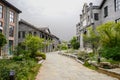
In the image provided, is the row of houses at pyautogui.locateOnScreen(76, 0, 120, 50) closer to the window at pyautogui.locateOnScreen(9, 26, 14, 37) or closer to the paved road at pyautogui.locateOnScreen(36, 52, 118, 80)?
the paved road at pyautogui.locateOnScreen(36, 52, 118, 80)

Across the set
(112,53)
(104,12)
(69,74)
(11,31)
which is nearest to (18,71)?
(69,74)

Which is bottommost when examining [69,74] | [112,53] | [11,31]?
[69,74]

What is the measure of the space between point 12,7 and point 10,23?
2794mm

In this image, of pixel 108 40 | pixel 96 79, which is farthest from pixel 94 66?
pixel 96 79

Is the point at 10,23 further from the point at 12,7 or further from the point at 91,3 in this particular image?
the point at 91,3

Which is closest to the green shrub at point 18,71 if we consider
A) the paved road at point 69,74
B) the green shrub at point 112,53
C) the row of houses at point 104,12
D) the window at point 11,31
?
the paved road at point 69,74

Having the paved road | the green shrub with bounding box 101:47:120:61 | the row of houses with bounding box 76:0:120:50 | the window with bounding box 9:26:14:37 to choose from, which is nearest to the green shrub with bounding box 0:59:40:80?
→ the paved road

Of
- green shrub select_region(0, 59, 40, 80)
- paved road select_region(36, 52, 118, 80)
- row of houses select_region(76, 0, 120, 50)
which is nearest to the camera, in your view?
green shrub select_region(0, 59, 40, 80)

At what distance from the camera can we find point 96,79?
12.3m

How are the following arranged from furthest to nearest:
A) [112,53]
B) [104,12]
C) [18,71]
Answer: [104,12], [112,53], [18,71]

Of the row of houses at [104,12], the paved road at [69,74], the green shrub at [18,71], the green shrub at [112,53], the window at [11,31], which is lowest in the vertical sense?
the paved road at [69,74]

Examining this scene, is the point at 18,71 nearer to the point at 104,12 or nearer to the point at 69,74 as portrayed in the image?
the point at 69,74

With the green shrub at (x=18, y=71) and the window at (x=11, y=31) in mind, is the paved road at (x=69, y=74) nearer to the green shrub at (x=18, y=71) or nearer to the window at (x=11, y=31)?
the green shrub at (x=18, y=71)

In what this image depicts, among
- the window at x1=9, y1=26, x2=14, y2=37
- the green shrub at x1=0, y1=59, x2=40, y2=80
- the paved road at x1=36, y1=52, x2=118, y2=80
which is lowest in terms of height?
the paved road at x1=36, y1=52, x2=118, y2=80
